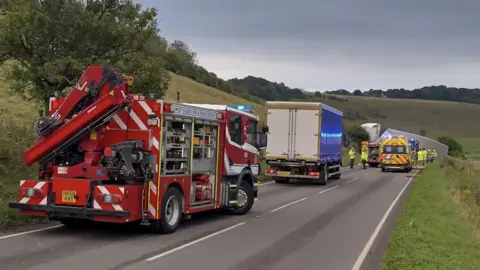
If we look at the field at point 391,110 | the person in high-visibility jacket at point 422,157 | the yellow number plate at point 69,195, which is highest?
the field at point 391,110

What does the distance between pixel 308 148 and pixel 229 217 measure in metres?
12.5

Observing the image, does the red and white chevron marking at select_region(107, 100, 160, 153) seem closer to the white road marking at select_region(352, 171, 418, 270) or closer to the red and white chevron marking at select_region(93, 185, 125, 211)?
the red and white chevron marking at select_region(93, 185, 125, 211)

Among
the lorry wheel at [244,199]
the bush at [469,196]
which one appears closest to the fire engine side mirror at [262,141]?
the lorry wheel at [244,199]

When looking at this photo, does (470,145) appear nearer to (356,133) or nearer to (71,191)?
(356,133)

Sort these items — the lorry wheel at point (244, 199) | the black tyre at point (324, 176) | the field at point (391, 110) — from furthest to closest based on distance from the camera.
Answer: the field at point (391, 110) → the black tyre at point (324, 176) → the lorry wheel at point (244, 199)

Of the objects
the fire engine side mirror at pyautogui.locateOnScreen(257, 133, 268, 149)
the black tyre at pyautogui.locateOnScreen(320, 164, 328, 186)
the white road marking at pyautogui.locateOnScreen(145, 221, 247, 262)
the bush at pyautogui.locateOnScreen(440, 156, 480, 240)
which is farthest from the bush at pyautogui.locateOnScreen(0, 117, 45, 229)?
the black tyre at pyautogui.locateOnScreen(320, 164, 328, 186)

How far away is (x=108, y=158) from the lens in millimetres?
11297

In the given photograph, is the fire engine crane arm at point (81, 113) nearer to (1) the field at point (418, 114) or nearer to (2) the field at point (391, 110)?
(2) the field at point (391, 110)

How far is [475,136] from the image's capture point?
10825cm

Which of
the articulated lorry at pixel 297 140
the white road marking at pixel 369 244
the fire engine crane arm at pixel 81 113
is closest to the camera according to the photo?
the white road marking at pixel 369 244

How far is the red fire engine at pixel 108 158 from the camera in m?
11.0

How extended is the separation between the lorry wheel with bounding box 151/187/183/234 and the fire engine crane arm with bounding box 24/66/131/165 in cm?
199

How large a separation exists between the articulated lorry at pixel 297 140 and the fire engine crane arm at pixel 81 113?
16.3 metres

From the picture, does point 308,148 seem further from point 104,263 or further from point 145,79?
point 104,263
